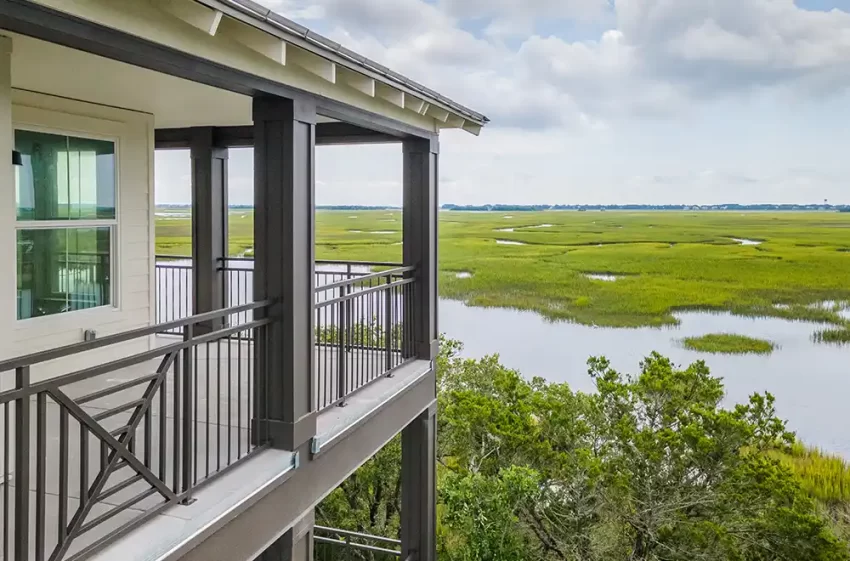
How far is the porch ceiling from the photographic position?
4243 millimetres

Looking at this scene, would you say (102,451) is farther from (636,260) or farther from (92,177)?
(636,260)

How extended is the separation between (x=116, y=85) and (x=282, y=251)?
224 cm

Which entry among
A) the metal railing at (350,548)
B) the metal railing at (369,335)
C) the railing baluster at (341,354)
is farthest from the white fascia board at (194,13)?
the metal railing at (350,548)

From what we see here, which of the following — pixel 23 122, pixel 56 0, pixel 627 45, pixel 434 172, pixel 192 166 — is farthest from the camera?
pixel 627 45

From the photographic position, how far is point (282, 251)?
420 centimetres

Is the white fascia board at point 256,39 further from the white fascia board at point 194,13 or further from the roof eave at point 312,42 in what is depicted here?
the white fascia board at point 194,13

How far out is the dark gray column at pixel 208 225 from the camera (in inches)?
312

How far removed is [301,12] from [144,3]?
20.6 m

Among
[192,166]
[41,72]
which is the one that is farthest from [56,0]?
[192,166]

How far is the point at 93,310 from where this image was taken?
20.5ft

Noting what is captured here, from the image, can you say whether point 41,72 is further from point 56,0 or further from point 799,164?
point 799,164

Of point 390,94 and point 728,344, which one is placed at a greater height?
point 390,94

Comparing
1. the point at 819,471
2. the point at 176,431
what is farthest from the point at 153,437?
the point at 819,471

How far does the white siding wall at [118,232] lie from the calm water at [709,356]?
400 inches
